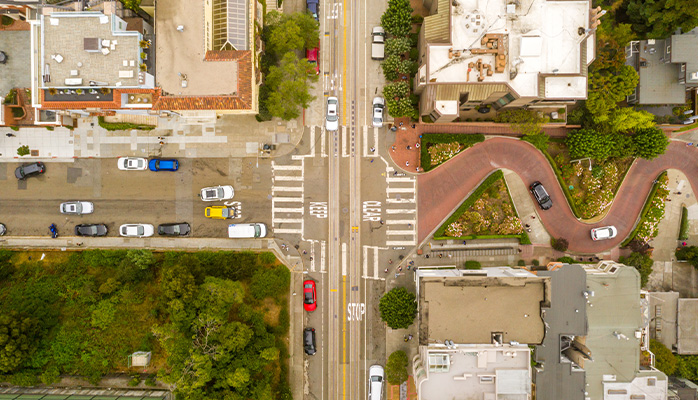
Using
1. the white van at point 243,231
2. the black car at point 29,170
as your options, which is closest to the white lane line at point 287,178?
the white van at point 243,231

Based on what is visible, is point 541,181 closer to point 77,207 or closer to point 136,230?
point 136,230

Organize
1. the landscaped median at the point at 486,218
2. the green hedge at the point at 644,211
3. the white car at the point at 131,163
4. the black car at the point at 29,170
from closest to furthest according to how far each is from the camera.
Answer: the landscaped median at the point at 486,218, the green hedge at the point at 644,211, the white car at the point at 131,163, the black car at the point at 29,170

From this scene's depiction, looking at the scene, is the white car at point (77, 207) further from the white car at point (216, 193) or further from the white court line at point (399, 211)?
the white court line at point (399, 211)

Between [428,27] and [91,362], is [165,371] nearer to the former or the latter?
[91,362]

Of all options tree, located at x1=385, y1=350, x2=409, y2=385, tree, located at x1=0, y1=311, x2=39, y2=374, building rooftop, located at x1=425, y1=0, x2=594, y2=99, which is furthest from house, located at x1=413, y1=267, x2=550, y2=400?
tree, located at x1=0, y1=311, x2=39, y2=374

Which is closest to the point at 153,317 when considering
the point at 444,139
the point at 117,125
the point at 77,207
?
the point at 77,207

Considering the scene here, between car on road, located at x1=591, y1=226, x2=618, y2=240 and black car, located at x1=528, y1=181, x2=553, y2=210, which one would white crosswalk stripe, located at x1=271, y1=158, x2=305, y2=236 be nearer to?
black car, located at x1=528, y1=181, x2=553, y2=210
